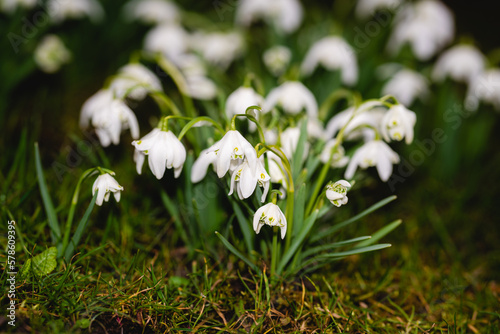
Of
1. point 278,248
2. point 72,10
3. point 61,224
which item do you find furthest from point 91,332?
point 72,10

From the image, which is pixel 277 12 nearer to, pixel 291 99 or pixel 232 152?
pixel 291 99

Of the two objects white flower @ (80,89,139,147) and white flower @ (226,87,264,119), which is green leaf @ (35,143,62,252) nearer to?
white flower @ (80,89,139,147)

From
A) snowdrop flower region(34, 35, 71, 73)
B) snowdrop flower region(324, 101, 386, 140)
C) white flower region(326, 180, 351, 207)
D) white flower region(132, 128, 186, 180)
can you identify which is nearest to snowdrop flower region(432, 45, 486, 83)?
snowdrop flower region(324, 101, 386, 140)

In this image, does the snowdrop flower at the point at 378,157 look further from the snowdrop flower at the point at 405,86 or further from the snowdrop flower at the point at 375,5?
the snowdrop flower at the point at 375,5

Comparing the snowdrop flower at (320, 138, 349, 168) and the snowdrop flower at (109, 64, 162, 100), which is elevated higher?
the snowdrop flower at (109, 64, 162, 100)

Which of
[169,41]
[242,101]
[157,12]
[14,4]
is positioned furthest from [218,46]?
[14,4]

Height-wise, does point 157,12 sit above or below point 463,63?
above
